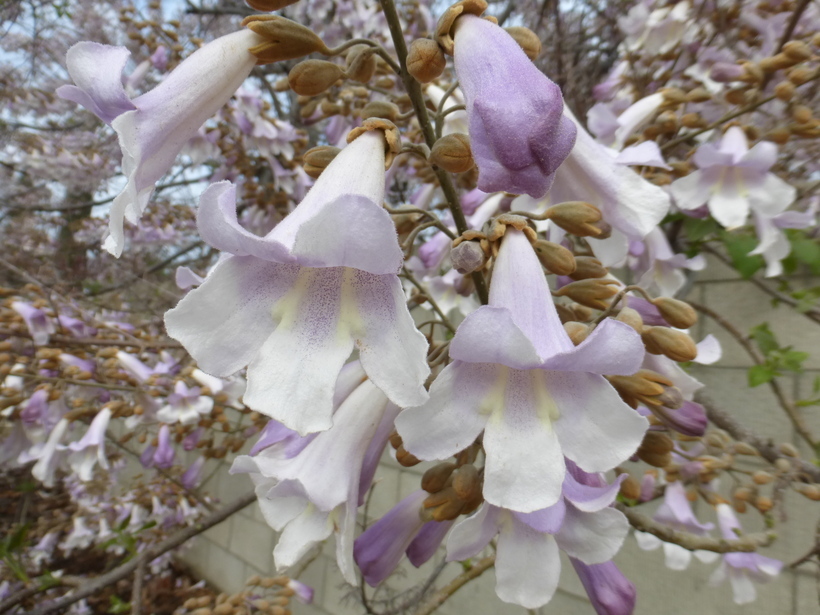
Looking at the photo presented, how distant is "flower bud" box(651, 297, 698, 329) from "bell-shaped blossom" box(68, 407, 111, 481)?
6.92ft

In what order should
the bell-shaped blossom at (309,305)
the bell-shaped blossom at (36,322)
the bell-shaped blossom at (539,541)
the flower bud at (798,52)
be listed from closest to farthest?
the bell-shaped blossom at (309,305), the bell-shaped blossom at (539,541), the flower bud at (798,52), the bell-shaped blossom at (36,322)

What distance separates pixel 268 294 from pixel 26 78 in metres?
5.51

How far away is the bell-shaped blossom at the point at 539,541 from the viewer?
1.98 feet

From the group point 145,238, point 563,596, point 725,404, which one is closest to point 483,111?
point 725,404

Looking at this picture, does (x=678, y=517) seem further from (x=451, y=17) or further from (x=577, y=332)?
(x=451, y=17)

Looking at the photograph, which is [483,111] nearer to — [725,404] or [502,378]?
[502,378]

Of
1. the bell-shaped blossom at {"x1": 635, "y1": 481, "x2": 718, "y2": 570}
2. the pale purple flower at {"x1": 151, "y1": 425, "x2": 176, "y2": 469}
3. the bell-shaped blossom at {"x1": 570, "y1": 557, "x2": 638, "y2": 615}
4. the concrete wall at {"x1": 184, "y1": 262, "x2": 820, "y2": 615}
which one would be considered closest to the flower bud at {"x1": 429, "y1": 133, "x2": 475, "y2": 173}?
the bell-shaped blossom at {"x1": 570, "y1": 557, "x2": 638, "y2": 615}

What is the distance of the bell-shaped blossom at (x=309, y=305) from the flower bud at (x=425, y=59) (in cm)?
13

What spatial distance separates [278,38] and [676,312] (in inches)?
27.3

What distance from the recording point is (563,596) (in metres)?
2.09

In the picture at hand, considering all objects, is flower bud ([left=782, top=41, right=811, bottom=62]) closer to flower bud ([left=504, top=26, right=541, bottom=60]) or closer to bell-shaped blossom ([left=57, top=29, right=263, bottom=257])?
flower bud ([left=504, top=26, right=541, bottom=60])

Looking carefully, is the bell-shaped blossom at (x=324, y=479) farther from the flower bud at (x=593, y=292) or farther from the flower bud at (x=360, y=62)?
the flower bud at (x=360, y=62)

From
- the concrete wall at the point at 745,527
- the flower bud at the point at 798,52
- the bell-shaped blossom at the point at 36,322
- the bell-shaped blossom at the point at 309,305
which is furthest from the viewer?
the bell-shaped blossom at the point at 36,322

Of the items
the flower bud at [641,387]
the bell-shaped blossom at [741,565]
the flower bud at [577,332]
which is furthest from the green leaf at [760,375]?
the flower bud at [577,332]
